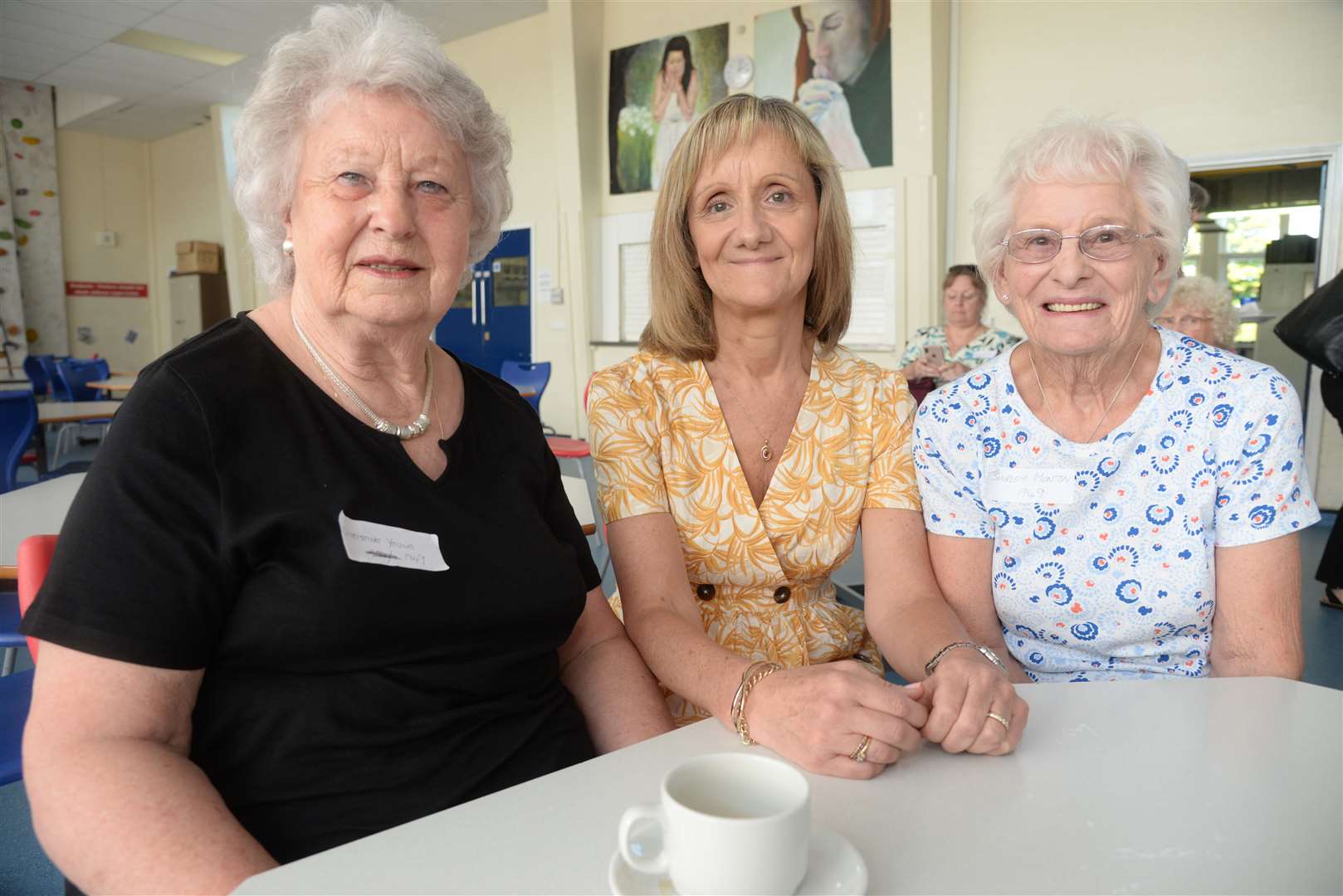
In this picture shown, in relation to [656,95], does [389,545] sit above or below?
below

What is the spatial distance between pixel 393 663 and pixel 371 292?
512 millimetres

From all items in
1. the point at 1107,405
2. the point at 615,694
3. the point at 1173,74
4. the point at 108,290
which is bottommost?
the point at 615,694

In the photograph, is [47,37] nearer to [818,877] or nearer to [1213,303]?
[1213,303]

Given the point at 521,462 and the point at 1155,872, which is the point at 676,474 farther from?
the point at 1155,872

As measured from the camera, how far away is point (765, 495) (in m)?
1.72

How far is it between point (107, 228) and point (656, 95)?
963cm

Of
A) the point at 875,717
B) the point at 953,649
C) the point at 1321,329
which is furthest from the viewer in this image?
the point at 1321,329

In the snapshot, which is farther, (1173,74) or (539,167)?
(539,167)

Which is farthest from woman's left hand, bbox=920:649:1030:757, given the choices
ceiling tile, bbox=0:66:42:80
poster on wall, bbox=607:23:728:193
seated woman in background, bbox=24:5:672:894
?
ceiling tile, bbox=0:66:42:80

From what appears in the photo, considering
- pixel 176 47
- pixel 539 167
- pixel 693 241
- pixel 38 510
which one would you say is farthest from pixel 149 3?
pixel 693 241

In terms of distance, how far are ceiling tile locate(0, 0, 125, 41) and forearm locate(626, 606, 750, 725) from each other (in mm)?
10206

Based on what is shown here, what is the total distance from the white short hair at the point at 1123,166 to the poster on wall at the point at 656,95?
21.1 ft

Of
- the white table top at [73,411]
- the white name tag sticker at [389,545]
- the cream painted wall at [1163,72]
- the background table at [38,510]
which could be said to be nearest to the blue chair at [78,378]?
the white table top at [73,411]

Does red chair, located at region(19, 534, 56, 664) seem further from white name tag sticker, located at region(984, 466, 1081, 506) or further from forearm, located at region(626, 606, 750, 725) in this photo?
white name tag sticker, located at region(984, 466, 1081, 506)
